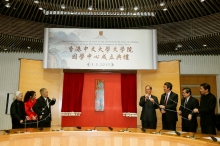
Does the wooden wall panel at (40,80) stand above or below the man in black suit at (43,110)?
above

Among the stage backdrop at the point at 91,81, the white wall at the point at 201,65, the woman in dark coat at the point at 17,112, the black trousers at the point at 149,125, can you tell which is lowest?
the black trousers at the point at 149,125

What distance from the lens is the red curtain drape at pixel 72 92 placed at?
6.18m

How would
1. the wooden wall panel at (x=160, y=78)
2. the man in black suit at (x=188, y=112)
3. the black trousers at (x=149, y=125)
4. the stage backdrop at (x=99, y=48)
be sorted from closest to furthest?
the man in black suit at (x=188, y=112)
the black trousers at (x=149, y=125)
the stage backdrop at (x=99, y=48)
the wooden wall panel at (x=160, y=78)

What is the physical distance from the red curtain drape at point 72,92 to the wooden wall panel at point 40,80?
0.17 metres

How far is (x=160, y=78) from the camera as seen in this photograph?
616 centimetres

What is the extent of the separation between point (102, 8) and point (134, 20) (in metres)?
0.98

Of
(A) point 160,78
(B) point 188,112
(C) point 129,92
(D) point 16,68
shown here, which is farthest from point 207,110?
(D) point 16,68

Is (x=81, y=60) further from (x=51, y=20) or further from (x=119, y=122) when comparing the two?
(x=119, y=122)

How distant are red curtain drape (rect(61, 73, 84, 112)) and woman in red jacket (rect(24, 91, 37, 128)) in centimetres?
149

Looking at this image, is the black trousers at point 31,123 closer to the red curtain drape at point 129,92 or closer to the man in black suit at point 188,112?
the red curtain drape at point 129,92

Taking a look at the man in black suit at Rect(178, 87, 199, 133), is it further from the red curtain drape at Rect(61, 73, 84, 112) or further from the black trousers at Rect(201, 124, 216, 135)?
the red curtain drape at Rect(61, 73, 84, 112)

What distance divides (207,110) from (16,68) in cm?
549

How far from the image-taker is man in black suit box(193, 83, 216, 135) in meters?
3.89

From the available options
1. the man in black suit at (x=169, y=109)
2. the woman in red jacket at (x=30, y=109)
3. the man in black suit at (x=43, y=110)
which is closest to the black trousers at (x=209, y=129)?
the man in black suit at (x=169, y=109)
